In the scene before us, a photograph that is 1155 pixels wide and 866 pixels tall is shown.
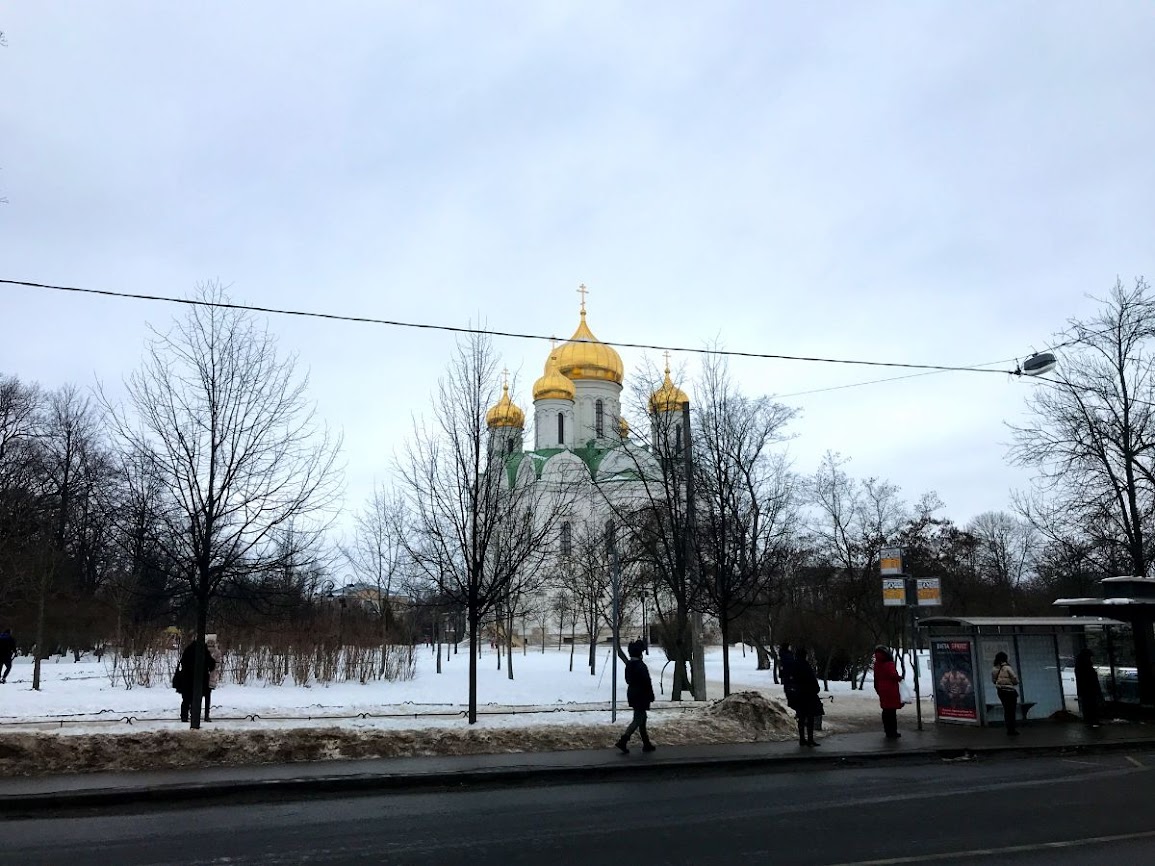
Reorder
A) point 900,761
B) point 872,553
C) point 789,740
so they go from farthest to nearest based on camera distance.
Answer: point 872,553, point 789,740, point 900,761

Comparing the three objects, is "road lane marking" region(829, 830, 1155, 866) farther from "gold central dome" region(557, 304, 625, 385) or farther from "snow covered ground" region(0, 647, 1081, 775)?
"gold central dome" region(557, 304, 625, 385)

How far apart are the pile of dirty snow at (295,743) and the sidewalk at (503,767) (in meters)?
0.36

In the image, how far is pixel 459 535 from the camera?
1677 cm

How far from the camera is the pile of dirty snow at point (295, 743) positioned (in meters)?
11.2

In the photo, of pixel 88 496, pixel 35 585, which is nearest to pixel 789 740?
pixel 35 585

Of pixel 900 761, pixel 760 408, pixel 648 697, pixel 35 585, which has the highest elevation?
pixel 760 408

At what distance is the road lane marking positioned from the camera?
23.0 feet

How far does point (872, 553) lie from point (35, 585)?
28.5 m

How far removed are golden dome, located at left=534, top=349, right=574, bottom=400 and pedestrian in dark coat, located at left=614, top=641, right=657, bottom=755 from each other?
171 ft

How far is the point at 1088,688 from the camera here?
1769 centimetres

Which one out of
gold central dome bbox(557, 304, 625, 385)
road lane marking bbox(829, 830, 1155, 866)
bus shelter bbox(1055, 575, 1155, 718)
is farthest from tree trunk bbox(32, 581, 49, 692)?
gold central dome bbox(557, 304, 625, 385)

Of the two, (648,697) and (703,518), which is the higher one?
(703,518)

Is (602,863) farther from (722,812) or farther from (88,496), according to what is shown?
(88,496)

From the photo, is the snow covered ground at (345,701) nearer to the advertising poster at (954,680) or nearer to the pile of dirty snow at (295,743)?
the pile of dirty snow at (295,743)
